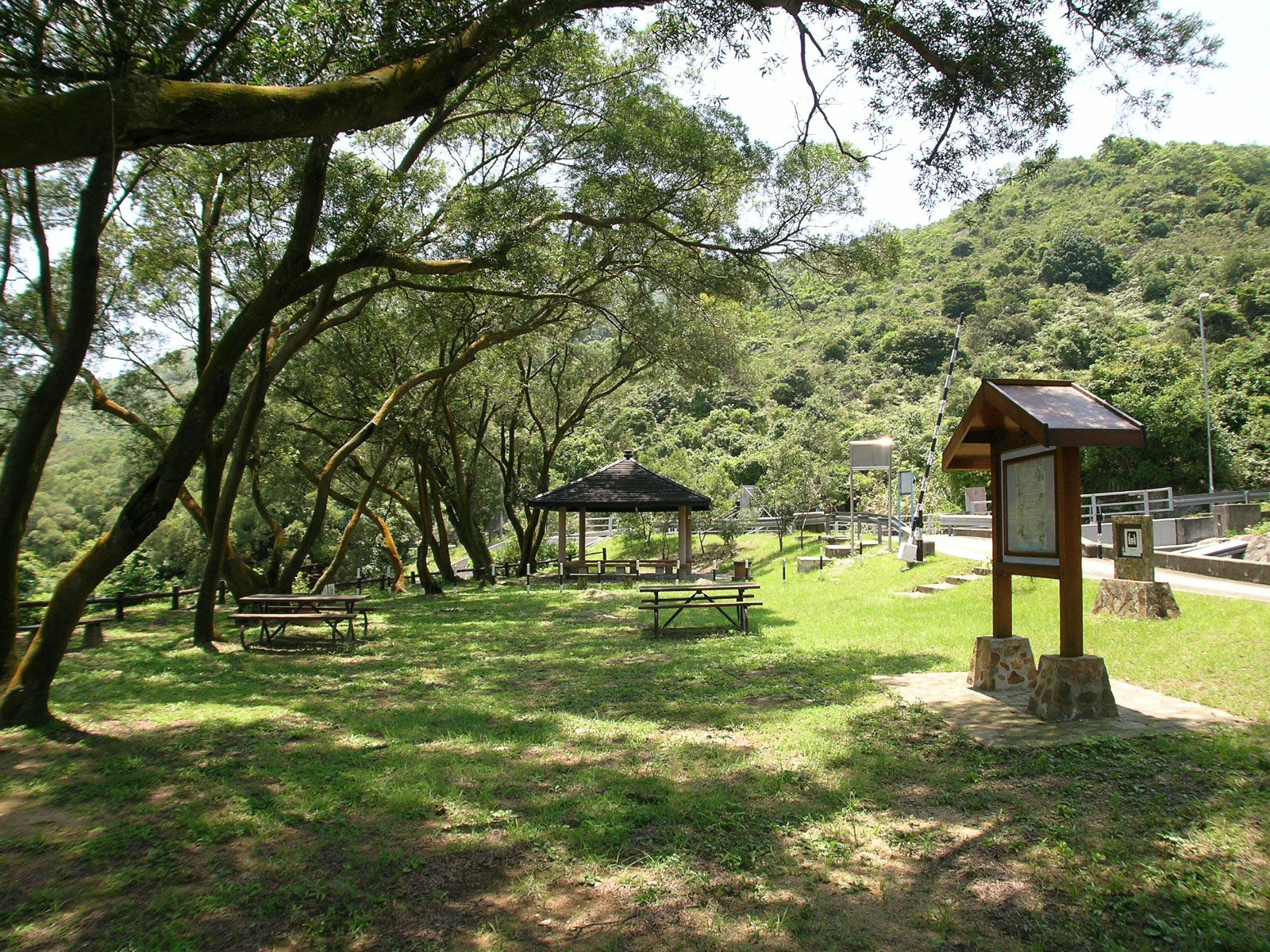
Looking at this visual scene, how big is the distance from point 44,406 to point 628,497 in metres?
16.2

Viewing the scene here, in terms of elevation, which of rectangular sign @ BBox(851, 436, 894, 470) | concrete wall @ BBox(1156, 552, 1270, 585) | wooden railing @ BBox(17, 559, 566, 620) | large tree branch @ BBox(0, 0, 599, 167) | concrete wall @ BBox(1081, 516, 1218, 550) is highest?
large tree branch @ BBox(0, 0, 599, 167)

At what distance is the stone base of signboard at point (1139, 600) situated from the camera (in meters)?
8.94

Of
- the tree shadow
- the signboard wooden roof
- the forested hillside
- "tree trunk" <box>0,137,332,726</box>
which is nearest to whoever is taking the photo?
the tree shadow

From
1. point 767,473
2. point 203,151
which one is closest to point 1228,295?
point 767,473

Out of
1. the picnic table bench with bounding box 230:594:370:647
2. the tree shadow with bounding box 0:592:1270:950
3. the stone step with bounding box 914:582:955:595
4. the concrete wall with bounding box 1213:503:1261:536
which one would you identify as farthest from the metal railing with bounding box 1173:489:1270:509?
the picnic table bench with bounding box 230:594:370:647

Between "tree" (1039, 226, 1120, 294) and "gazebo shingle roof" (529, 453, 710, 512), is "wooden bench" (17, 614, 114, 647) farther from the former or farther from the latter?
"tree" (1039, 226, 1120, 294)

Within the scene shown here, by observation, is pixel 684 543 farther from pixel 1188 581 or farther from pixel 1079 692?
pixel 1079 692

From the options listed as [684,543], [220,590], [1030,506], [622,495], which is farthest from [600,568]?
[1030,506]

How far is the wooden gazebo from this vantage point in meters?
21.7

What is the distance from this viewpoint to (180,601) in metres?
18.1

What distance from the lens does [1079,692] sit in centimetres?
541

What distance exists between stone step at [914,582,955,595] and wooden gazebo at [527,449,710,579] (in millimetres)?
8292

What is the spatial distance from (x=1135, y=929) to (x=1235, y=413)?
107ft

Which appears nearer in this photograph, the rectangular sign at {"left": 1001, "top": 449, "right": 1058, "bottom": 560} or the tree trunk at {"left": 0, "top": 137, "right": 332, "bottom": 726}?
the rectangular sign at {"left": 1001, "top": 449, "right": 1058, "bottom": 560}
